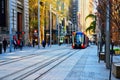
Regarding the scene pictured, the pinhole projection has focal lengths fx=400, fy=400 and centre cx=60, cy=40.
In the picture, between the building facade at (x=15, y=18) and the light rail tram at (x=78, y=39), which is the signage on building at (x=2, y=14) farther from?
the light rail tram at (x=78, y=39)

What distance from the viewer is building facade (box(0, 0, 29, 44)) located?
6450 centimetres

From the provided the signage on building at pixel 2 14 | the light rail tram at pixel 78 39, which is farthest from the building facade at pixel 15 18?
the light rail tram at pixel 78 39

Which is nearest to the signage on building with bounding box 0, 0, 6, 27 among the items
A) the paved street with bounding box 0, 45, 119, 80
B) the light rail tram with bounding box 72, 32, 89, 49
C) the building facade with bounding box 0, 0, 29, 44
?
the building facade with bounding box 0, 0, 29, 44

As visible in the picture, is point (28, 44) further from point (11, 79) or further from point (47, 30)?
point (11, 79)

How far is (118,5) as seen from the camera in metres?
19.0

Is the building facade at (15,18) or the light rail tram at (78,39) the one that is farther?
the light rail tram at (78,39)

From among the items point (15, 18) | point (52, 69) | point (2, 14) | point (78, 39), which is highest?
point (2, 14)

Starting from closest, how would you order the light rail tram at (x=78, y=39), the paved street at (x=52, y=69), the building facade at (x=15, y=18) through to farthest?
the paved street at (x=52, y=69), the building facade at (x=15, y=18), the light rail tram at (x=78, y=39)

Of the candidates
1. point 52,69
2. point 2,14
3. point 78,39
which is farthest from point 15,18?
point 52,69

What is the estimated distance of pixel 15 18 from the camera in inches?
2736

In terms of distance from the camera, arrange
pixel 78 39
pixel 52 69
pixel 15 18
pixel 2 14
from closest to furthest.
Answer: pixel 52 69, pixel 2 14, pixel 15 18, pixel 78 39

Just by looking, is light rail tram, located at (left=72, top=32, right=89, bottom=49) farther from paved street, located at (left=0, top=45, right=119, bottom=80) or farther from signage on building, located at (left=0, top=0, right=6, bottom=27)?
paved street, located at (left=0, top=45, right=119, bottom=80)

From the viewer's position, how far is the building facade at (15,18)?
64500mm

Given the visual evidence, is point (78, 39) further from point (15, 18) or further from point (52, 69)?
point (52, 69)
